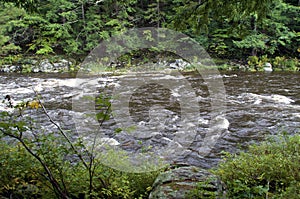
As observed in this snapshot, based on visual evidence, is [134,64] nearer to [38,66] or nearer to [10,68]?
[38,66]

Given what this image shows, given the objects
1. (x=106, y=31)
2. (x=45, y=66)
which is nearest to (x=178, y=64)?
(x=106, y=31)

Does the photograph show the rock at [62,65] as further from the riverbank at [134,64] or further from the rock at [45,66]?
the rock at [45,66]

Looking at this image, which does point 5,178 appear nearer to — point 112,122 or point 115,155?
point 115,155

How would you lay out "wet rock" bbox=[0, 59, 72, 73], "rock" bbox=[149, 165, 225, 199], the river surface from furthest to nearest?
"wet rock" bbox=[0, 59, 72, 73]
the river surface
"rock" bbox=[149, 165, 225, 199]

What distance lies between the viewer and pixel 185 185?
8.61ft

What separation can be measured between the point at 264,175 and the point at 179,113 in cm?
434

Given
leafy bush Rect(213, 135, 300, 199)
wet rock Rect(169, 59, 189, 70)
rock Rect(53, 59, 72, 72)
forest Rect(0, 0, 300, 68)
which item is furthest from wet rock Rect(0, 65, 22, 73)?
leafy bush Rect(213, 135, 300, 199)

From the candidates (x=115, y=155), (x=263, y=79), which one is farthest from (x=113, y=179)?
(x=263, y=79)

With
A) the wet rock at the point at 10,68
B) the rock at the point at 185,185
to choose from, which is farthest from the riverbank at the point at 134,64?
the rock at the point at 185,185

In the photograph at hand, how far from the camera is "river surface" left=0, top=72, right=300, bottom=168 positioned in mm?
5193

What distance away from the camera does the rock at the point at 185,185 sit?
2.46 meters

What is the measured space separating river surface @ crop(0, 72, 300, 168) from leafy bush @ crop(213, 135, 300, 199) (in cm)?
115

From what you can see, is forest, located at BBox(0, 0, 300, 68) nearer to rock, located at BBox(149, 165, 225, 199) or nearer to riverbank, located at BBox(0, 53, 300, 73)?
riverbank, located at BBox(0, 53, 300, 73)

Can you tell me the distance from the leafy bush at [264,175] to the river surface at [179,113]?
1147 mm
